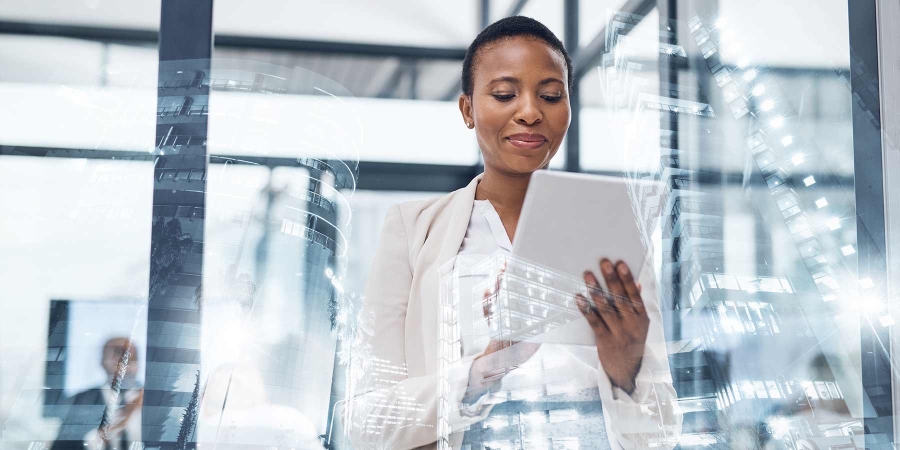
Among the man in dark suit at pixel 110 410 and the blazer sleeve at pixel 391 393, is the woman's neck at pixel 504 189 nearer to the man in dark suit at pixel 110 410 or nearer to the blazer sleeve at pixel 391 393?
the blazer sleeve at pixel 391 393

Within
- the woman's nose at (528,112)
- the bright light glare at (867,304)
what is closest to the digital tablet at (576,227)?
the woman's nose at (528,112)

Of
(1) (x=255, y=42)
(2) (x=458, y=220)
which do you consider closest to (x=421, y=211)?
(2) (x=458, y=220)

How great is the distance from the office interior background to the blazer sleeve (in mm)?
38

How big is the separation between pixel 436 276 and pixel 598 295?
0.82 feet

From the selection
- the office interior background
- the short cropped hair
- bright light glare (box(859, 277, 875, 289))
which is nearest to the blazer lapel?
the office interior background

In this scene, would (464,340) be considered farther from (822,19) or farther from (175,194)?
(822,19)

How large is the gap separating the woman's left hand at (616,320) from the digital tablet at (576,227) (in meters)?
0.01

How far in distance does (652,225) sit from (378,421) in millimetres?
543

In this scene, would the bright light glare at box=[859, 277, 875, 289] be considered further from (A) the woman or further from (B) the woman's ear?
(B) the woman's ear

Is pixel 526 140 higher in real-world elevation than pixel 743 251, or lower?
higher

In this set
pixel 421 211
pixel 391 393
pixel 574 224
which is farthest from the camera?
pixel 421 211

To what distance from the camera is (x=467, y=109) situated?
3.79ft

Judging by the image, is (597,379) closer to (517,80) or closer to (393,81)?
(517,80)

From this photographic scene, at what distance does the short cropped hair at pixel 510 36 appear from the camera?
1.12m
